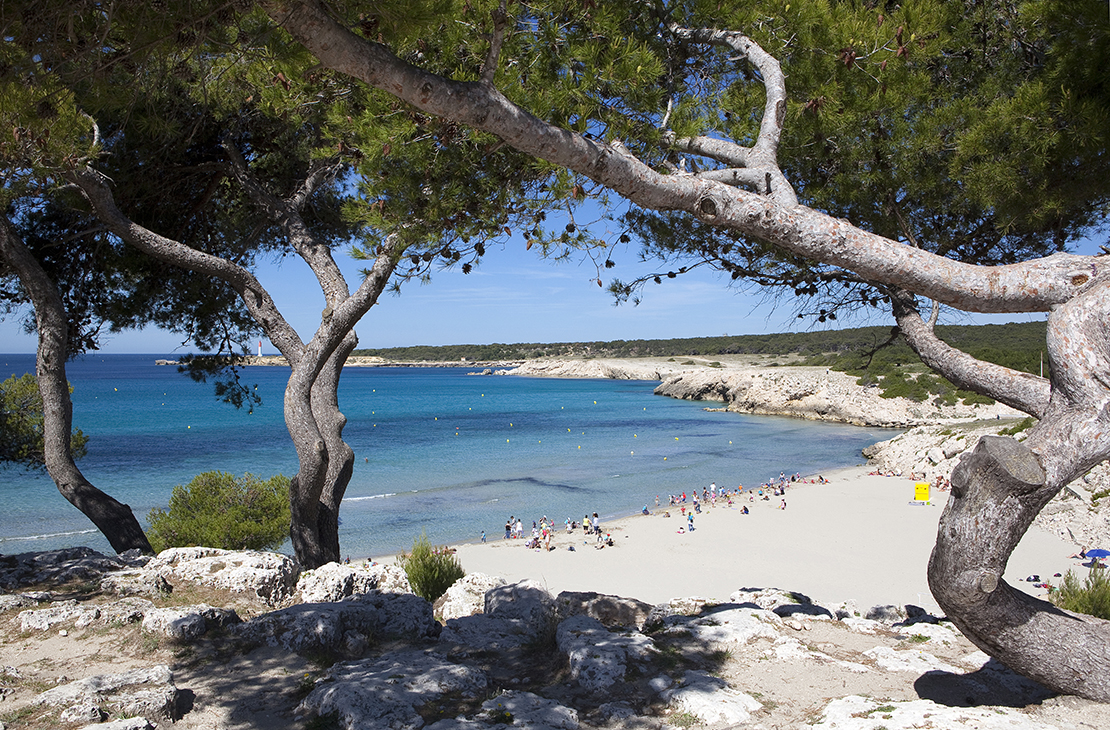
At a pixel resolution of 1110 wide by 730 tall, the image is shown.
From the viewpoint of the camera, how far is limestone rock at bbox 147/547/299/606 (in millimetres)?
5258

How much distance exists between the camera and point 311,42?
8.12ft

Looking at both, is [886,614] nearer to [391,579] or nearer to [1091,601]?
[1091,601]

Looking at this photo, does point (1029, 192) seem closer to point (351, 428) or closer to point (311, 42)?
point (311, 42)

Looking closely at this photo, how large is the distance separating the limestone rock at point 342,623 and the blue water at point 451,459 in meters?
13.1

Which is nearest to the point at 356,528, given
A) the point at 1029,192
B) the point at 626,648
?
the point at 626,648

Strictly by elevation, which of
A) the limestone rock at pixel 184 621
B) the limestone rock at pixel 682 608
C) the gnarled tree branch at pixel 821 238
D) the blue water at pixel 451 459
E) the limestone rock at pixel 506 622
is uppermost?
the gnarled tree branch at pixel 821 238

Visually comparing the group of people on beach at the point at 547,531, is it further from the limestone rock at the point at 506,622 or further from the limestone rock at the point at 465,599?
the limestone rock at the point at 506,622

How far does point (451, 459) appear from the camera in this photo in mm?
34438

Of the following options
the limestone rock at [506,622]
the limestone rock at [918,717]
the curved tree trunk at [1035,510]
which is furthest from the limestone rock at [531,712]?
the curved tree trunk at [1035,510]

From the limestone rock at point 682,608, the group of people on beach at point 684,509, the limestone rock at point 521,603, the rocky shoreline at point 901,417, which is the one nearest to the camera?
the limestone rock at point 521,603

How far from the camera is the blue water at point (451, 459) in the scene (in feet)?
69.8

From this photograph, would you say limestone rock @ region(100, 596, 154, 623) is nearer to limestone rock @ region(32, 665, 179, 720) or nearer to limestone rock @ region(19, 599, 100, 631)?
limestone rock @ region(19, 599, 100, 631)

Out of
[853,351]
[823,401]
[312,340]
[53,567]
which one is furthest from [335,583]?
[823,401]

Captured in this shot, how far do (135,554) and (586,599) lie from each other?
13.7ft
